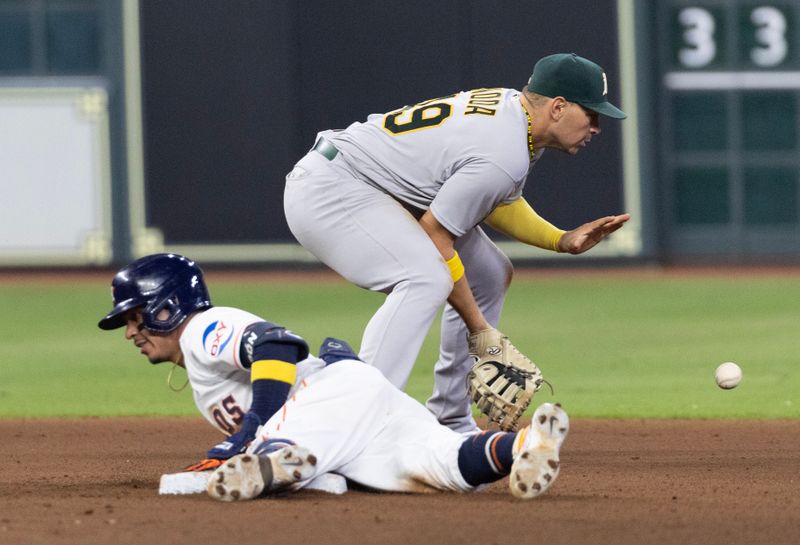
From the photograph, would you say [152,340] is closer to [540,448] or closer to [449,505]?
[449,505]

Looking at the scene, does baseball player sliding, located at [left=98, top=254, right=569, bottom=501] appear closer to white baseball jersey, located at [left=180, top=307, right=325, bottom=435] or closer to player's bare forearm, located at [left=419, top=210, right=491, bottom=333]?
white baseball jersey, located at [left=180, top=307, right=325, bottom=435]

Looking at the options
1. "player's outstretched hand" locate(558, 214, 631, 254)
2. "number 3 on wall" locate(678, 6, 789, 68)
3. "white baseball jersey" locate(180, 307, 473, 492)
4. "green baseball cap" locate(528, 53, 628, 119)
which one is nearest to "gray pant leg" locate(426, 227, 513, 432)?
"player's outstretched hand" locate(558, 214, 631, 254)

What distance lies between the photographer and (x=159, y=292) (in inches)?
194

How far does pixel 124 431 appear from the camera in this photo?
7105mm

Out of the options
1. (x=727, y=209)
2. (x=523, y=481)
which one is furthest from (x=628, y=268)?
(x=523, y=481)

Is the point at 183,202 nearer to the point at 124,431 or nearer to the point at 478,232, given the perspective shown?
the point at 124,431

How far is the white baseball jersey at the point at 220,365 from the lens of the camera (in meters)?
4.77

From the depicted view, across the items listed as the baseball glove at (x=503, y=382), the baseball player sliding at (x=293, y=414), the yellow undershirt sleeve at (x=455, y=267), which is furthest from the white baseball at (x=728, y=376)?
the baseball player sliding at (x=293, y=414)

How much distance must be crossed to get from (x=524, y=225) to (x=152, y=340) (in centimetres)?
174

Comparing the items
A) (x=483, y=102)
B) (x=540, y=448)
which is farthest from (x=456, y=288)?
(x=540, y=448)

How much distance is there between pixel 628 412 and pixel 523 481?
3241 mm

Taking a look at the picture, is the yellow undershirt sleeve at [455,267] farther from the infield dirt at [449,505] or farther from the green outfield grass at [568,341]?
the green outfield grass at [568,341]

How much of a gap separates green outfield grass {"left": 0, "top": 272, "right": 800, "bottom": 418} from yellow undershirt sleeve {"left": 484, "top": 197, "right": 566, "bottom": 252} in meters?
1.62

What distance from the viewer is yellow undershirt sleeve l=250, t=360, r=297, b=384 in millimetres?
4637
